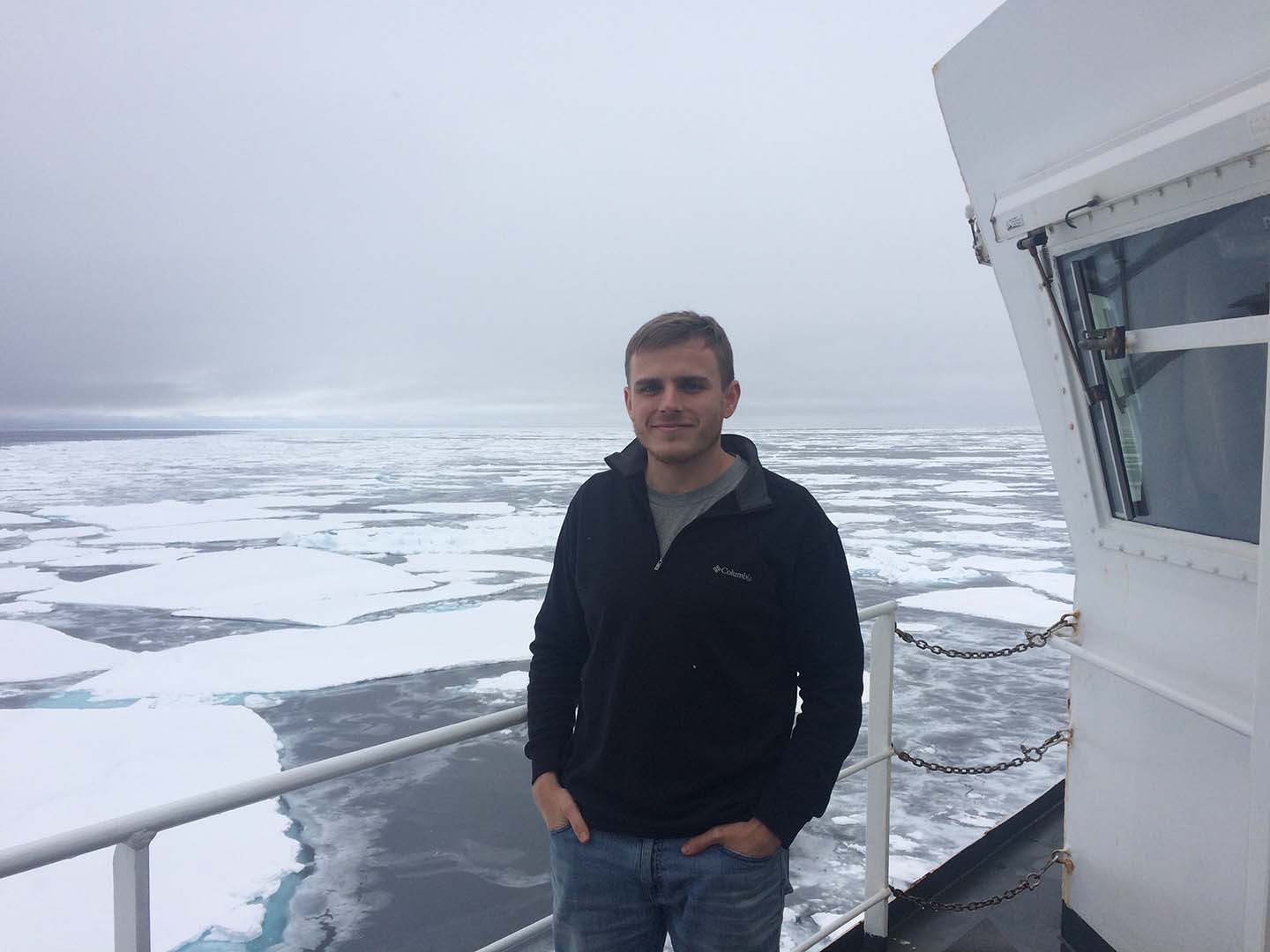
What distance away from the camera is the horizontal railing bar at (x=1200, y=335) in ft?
5.41

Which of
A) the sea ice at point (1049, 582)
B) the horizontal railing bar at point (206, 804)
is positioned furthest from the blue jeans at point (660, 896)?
the sea ice at point (1049, 582)

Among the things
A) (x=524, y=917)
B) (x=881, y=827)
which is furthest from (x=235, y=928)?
(x=881, y=827)

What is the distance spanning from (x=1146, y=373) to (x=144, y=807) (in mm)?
6182

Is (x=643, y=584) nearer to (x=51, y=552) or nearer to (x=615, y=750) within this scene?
(x=615, y=750)

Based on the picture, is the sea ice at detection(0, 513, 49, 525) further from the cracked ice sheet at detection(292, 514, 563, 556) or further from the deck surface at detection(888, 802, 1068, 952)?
the deck surface at detection(888, 802, 1068, 952)

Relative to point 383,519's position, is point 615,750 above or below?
above

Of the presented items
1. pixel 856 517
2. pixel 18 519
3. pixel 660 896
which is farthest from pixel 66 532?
pixel 660 896

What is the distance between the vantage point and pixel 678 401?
4.64 ft

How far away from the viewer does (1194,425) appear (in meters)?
2.01

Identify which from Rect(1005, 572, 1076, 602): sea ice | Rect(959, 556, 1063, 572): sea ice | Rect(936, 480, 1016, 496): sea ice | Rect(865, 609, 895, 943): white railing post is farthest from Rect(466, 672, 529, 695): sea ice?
Rect(936, 480, 1016, 496): sea ice

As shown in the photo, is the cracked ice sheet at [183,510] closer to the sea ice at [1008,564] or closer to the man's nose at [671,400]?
the sea ice at [1008,564]

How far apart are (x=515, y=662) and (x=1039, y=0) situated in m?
7.30

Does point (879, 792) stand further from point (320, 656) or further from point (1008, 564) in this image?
point (1008, 564)

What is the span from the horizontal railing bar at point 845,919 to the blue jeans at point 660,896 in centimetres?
85
